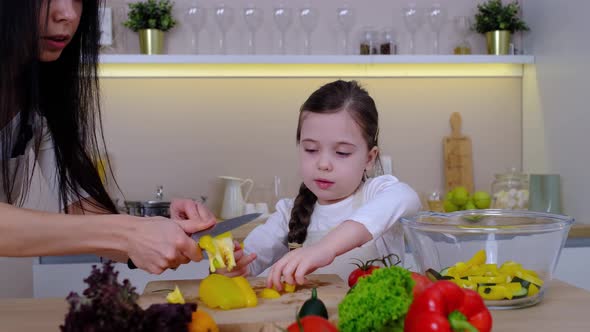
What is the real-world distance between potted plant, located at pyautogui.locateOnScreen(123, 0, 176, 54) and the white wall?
150 centimetres

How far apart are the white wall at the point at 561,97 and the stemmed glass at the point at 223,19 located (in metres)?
1.26

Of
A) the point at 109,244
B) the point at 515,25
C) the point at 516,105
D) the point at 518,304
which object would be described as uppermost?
the point at 515,25

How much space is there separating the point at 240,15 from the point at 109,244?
2.04 metres

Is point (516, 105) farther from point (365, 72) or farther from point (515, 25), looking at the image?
point (365, 72)

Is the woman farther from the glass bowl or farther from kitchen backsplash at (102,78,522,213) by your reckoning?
kitchen backsplash at (102,78,522,213)

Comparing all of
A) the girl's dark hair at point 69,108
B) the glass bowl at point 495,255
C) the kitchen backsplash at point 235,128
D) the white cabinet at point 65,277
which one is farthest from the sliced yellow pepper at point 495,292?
the kitchen backsplash at point 235,128

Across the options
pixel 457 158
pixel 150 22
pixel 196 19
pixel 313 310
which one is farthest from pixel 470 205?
pixel 313 310

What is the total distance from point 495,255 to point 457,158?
6.67 ft

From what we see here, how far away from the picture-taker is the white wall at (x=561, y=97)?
2822 mm

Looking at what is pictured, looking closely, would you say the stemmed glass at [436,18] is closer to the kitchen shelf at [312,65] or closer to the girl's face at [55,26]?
the kitchen shelf at [312,65]

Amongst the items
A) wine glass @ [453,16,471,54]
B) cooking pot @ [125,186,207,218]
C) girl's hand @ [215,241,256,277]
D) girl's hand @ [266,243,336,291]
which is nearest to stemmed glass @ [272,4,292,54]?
wine glass @ [453,16,471,54]

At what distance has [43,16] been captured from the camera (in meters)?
1.52

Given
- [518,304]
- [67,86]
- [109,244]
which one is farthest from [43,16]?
[518,304]

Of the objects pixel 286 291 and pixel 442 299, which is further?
pixel 286 291
